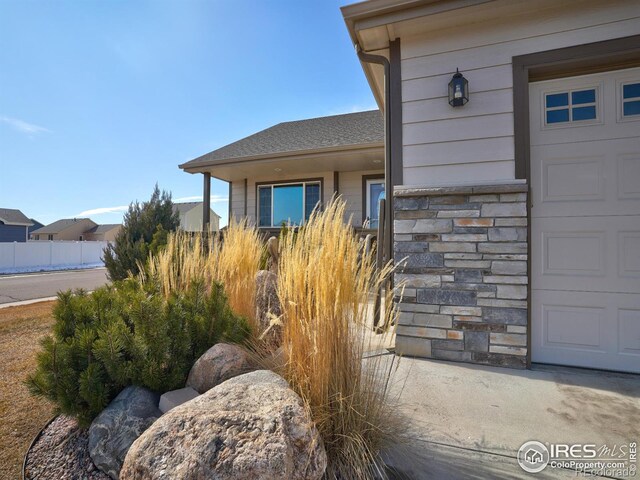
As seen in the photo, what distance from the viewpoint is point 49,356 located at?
178cm

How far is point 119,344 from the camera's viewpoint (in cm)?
180

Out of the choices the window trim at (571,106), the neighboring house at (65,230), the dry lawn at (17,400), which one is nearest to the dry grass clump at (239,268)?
the dry lawn at (17,400)

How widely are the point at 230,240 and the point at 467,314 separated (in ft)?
7.80

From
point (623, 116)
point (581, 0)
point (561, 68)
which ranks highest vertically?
point (581, 0)

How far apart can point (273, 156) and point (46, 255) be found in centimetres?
1717

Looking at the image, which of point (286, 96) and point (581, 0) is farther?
point (286, 96)

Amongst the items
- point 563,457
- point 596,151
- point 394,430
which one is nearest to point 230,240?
point 394,430

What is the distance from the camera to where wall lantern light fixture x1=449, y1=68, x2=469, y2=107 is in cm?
277

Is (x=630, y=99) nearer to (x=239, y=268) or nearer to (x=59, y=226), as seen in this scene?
(x=239, y=268)

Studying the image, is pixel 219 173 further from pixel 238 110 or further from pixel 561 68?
pixel 561 68

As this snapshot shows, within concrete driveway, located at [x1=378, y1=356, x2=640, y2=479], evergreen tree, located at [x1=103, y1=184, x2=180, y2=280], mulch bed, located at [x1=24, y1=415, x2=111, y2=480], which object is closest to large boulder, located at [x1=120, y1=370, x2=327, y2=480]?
concrete driveway, located at [x1=378, y1=356, x2=640, y2=479]

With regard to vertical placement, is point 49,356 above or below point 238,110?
below

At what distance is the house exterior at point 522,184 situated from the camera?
2584 mm

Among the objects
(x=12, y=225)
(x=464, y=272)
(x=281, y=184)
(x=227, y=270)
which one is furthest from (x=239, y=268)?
(x=12, y=225)
